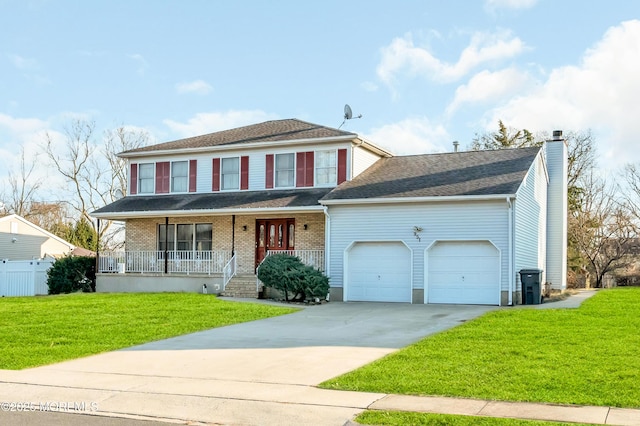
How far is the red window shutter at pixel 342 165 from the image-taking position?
26434 millimetres

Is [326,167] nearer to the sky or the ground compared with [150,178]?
nearer to the sky

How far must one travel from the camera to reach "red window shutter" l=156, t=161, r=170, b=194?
30.0 metres

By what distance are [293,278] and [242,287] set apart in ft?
9.54

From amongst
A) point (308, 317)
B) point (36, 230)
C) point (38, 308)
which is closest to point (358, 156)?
point (308, 317)

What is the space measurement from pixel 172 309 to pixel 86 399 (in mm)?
10548

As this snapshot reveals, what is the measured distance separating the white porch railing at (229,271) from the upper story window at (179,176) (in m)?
4.81

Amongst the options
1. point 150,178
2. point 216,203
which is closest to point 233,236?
point 216,203

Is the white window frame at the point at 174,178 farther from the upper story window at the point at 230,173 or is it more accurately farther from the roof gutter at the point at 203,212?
the roof gutter at the point at 203,212

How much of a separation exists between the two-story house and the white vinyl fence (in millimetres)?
3445

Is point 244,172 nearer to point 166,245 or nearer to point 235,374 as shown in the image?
point 166,245

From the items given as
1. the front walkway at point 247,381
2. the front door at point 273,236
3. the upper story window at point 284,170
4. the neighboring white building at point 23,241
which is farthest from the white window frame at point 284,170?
the neighboring white building at point 23,241

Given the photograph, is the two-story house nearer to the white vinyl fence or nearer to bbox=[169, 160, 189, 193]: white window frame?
bbox=[169, 160, 189, 193]: white window frame

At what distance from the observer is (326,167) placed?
26938mm

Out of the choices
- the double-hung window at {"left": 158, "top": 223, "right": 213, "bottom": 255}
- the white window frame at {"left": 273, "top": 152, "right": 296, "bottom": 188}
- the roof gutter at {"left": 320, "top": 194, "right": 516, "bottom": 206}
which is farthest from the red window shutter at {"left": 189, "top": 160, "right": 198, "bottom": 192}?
the roof gutter at {"left": 320, "top": 194, "right": 516, "bottom": 206}
